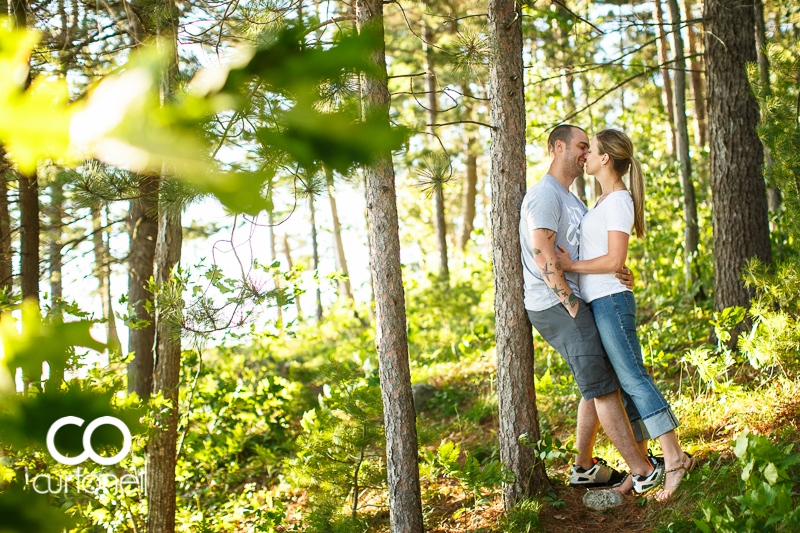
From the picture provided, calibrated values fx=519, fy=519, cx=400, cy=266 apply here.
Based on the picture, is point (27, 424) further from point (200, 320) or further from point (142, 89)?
point (200, 320)

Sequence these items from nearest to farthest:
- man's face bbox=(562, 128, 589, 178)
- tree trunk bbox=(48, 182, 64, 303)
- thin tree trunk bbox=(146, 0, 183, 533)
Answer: man's face bbox=(562, 128, 589, 178), thin tree trunk bbox=(146, 0, 183, 533), tree trunk bbox=(48, 182, 64, 303)

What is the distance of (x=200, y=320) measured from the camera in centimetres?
321

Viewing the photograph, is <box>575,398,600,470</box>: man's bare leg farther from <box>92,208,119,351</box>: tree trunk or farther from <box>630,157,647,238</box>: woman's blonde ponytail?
<box>92,208,119,351</box>: tree trunk

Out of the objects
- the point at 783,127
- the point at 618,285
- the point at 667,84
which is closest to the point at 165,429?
the point at 618,285

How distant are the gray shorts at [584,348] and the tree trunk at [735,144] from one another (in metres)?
2.17

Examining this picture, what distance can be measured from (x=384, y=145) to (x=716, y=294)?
187 inches

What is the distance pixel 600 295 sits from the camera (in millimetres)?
2834

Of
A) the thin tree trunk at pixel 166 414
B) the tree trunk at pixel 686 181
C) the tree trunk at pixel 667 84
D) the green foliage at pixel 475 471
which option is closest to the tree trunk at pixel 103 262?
the thin tree trunk at pixel 166 414

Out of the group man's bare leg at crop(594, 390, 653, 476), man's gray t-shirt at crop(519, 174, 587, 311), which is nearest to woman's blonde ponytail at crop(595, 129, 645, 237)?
man's gray t-shirt at crop(519, 174, 587, 311)

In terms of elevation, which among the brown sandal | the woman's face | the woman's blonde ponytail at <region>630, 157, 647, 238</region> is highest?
the woman's face

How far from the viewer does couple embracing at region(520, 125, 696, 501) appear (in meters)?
2.77

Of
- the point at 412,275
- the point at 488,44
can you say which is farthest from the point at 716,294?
the point at 412,275

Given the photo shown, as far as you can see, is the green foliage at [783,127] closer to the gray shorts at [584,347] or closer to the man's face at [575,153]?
the man's face at [575,153]

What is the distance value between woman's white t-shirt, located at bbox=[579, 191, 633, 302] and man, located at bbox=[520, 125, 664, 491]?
8cm
